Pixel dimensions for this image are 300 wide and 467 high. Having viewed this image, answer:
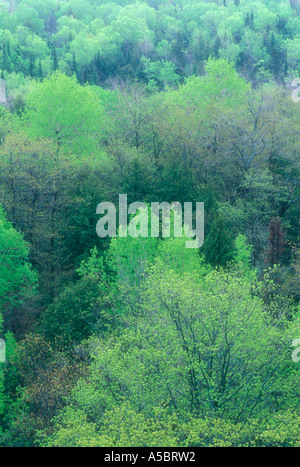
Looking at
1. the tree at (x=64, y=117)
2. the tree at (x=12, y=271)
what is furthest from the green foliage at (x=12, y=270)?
the tree at (x=64, y=117)

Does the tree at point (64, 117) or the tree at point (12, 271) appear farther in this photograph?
the tree at point (64, 117)

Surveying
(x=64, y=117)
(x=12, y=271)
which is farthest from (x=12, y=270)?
(x=64, y=117)

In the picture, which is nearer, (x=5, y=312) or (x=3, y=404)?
(x=3, y=404)

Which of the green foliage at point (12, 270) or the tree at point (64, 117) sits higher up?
the tree at point (64, 117)

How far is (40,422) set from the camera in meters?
19.2

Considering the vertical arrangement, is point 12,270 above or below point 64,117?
below

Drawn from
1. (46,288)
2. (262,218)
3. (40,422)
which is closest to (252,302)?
(40,422)

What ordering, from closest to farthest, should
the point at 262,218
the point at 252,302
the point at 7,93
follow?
the point at 252,302, the point at 262,218, the point at 7,93

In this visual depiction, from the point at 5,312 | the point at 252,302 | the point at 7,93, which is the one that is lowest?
the point at 5,312

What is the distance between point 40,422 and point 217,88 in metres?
36.4

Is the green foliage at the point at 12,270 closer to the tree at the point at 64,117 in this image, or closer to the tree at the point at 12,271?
the tree at the point at 12,271

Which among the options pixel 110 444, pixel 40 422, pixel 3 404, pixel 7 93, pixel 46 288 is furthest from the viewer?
pixel 7 93

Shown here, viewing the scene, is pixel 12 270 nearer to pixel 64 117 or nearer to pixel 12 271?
→ pixel 12 271

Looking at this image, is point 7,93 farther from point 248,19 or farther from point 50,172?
point 248,19
